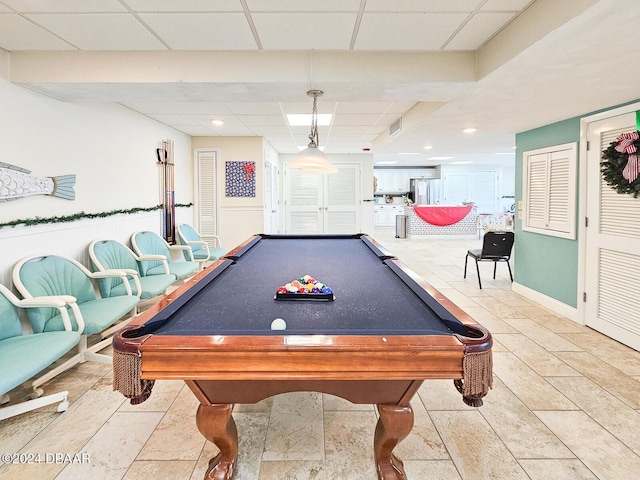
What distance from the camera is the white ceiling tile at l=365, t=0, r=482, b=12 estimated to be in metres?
1.99

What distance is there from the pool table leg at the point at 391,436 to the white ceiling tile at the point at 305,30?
212 cm

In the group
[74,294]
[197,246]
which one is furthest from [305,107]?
[74,294]

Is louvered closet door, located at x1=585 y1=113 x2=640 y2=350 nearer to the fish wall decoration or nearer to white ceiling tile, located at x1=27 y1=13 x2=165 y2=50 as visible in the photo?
white ceiling tile, located at x1=27 y1=13 x2=165 y2=50

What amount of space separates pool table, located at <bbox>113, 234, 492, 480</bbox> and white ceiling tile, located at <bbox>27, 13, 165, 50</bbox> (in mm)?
1704

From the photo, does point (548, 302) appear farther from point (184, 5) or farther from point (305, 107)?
point (184, 5)

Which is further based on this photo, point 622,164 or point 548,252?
point 548,252

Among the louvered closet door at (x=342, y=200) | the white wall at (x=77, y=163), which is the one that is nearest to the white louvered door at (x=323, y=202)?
the louvered closet door at (x=342, y=200)

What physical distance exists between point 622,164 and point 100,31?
4.06 m

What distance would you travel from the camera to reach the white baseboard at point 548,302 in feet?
12.1

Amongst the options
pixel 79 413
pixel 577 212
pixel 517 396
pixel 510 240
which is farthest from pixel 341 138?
pixel 79 413

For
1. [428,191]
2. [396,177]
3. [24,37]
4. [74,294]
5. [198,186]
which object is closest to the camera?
[24,37]

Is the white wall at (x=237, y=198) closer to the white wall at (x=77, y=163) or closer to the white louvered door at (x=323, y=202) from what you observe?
the white wall at (x=77, y=163)

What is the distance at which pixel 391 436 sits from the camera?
1481 mm

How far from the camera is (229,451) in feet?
5.13
